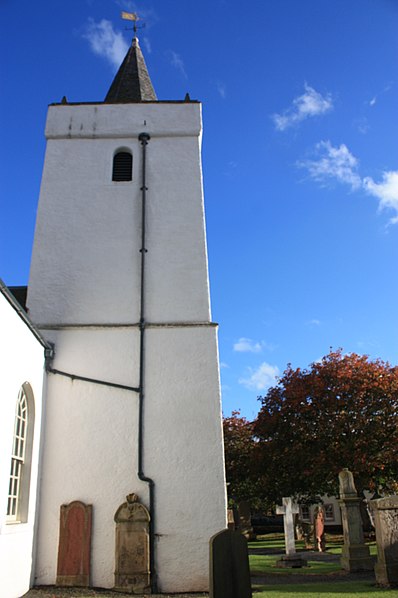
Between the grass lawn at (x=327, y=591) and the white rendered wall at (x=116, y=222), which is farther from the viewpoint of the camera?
the white rendered wall at (x=116, y=222)

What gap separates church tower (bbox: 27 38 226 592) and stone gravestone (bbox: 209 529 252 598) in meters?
5.64

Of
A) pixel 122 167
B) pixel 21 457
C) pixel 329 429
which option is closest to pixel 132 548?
pixel 21 457

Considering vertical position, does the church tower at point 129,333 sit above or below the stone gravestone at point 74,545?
above

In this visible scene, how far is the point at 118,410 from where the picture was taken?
11.2 m

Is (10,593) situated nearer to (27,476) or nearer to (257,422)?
(27,476)

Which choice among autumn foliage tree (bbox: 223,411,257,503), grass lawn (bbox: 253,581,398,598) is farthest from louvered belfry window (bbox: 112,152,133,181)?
autumn foliage tree (bbox: 223,411,257,503)

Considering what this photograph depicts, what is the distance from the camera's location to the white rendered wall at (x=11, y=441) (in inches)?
334

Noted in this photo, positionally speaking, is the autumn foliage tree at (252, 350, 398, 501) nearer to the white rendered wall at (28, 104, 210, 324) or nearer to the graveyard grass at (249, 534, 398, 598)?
the graveyard grass at (249, 534, 398, 598)

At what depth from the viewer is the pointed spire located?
16531 mm

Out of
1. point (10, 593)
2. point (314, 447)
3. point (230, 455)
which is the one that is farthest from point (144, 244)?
point (230, 455)

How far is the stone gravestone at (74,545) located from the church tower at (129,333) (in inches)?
5.4

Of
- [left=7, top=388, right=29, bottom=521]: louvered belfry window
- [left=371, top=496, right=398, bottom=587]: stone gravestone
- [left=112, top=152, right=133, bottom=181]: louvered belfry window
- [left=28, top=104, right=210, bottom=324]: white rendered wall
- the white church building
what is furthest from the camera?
[left=112, top=152, right=133, bottom=181]: louvered belfry window

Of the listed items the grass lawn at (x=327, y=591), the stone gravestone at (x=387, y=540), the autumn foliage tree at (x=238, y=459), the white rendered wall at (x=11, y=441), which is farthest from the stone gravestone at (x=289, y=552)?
the autumn foliage tree at (x=238, y=459)

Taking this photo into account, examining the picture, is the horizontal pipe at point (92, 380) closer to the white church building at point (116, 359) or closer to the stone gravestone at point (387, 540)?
the white church building at point (116, 359)
